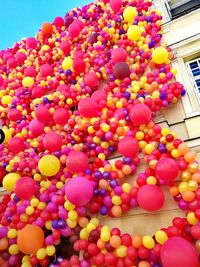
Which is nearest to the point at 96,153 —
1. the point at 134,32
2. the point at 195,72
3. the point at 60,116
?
the point at 60,116

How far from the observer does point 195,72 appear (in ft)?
22.7

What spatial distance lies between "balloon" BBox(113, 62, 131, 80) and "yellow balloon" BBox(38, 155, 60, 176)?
287cm

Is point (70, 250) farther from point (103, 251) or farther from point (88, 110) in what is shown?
point (88, 110)

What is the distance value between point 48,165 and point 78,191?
1.05 m

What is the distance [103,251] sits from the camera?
4.27 meters

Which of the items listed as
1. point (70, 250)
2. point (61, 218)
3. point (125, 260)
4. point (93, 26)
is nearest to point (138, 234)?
point (125, 260)

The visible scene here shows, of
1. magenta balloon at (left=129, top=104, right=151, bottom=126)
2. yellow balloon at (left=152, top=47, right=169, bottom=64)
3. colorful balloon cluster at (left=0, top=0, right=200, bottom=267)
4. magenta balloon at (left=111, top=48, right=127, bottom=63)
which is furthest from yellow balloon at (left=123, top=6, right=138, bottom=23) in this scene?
magenta balloon at (left=129, top=104, right=151, bottom=126)

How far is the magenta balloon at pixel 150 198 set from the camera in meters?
4.24

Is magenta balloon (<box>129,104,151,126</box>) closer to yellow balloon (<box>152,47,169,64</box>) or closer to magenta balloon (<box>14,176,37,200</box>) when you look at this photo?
yellow balloon (<box>152,47,169,64</box>)

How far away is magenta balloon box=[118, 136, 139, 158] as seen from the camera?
5.01 meters

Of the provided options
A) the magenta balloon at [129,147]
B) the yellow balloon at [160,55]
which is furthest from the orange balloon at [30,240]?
the yellow balloon at [160,55]

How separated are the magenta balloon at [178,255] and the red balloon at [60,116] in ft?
13.5

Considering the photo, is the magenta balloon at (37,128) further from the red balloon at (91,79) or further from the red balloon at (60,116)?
the red balloon at (91,79)

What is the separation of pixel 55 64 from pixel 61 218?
228 inches
